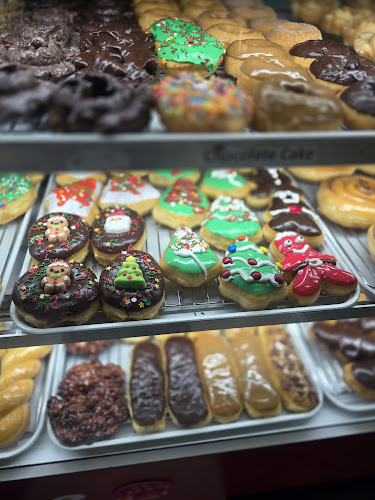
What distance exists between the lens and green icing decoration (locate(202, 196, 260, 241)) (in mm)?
2254

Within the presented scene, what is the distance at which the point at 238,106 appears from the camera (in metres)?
1.21

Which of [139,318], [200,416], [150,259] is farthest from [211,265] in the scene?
[200,416]

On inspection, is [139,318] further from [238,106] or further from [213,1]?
[213,1]

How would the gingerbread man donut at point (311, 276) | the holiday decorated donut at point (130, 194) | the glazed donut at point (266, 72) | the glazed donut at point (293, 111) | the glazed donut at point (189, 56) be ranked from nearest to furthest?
the glazed donut at point (293, 111)
the glazed donut at point (266, 72)
the glazed donut at point (189, 56)
the gingerbread man donut at point (311, 276)
the holiday decorated donut at point (130, 194)

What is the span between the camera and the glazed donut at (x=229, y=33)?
202 cm

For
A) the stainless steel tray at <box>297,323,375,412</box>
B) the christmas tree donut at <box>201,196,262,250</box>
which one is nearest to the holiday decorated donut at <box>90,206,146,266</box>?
the christmas tree donut at <box>201,196,262,250</box>

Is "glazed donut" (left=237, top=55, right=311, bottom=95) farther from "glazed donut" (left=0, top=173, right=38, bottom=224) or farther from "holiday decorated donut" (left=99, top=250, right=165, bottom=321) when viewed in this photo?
"glazed donut" (left=0, top=173, right=38, bottom=224)

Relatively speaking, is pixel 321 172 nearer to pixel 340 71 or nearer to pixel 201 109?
pixel 340 71

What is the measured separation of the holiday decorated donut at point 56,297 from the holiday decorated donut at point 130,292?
0.06 meters

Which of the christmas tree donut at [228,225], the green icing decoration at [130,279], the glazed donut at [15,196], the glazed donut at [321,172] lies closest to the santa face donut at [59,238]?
the glazed donut at [15,196]

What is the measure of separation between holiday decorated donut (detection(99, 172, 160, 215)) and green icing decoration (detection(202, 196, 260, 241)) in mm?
369

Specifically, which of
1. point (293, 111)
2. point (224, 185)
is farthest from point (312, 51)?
point (224, 185)

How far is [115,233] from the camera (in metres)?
2.14

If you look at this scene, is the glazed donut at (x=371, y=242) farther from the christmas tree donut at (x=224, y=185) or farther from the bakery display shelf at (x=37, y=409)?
the bakery display shelf at (x=37, y=409)
